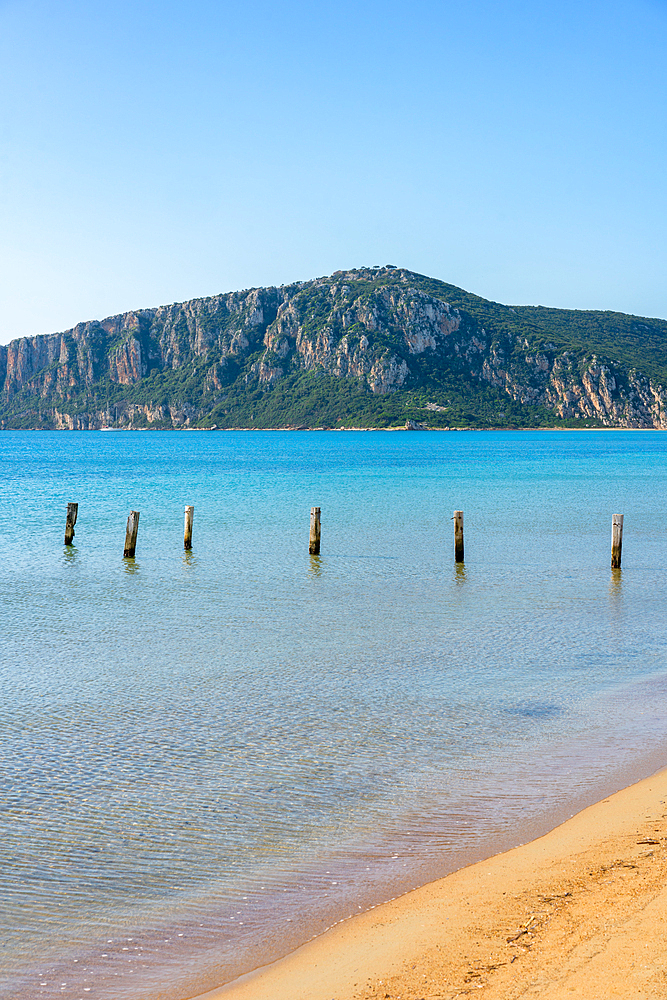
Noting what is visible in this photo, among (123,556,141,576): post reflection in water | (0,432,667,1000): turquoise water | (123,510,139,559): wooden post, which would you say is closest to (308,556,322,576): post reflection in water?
(0,432,667,1000): turquoise water

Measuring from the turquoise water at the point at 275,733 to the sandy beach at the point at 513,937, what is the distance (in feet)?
1.32

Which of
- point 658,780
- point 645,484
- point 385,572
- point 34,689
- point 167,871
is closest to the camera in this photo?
point 167,871

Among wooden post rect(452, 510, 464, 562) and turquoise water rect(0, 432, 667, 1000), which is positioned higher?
wooden post rect(452, 510, 464, 562)

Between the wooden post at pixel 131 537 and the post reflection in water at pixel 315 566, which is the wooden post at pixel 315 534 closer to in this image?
the post reflection in water at pixel 315 566

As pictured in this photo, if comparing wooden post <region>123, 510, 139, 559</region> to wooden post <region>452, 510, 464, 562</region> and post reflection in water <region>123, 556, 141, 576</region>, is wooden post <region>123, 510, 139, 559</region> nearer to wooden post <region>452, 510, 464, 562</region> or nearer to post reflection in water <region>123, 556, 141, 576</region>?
post reflection in water <region>123, 556, 141, 576</region>

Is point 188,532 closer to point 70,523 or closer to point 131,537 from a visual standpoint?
point 131,537

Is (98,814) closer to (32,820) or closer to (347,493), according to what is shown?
(32,820)

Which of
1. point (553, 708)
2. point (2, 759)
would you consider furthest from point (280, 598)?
point (2, 759)

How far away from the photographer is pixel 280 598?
20141 mm

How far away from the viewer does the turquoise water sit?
657 cm

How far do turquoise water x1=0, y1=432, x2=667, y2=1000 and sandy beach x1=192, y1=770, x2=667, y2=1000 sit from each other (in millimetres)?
403

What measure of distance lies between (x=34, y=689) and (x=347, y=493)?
127 feet

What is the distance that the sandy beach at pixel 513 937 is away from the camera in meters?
4.80

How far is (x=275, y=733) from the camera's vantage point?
1069 centimetres
